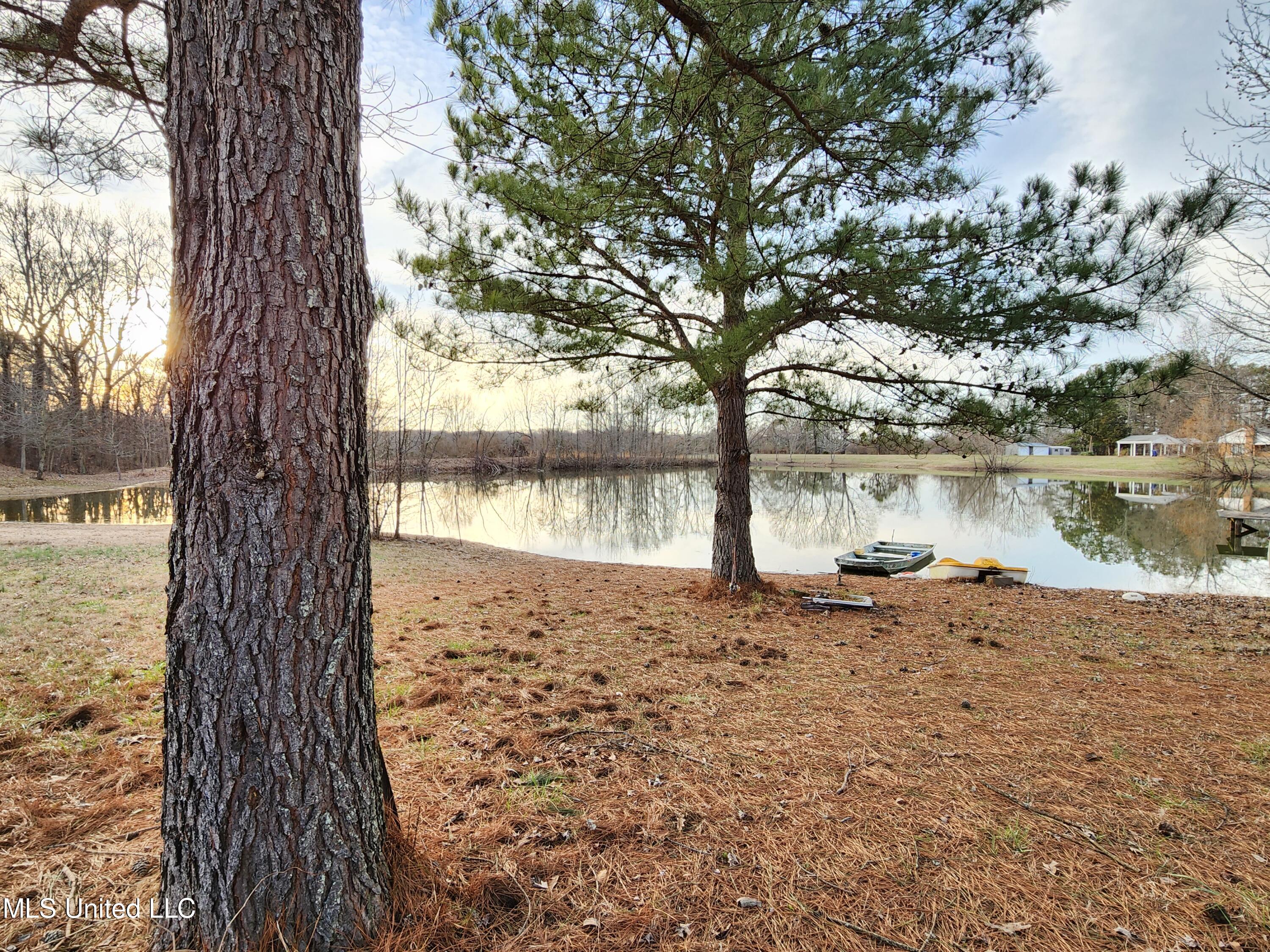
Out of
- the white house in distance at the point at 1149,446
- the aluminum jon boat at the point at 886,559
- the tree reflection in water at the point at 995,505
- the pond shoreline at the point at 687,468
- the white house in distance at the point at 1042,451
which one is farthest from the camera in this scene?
the white house in distance at the point at 1042,451

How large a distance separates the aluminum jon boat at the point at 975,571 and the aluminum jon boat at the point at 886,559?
24.8 inches

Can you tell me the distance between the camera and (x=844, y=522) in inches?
591

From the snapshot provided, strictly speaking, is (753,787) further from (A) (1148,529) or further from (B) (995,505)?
(B) (995,505)

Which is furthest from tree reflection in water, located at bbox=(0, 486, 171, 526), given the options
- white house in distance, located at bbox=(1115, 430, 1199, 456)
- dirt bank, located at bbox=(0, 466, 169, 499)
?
white house in distance, located at bbox=(1115, 430, 1199, 456)

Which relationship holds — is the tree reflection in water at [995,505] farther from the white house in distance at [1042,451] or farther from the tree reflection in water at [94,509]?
the white house in distance at [1042,451]

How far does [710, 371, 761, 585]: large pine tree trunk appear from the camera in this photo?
5672mm

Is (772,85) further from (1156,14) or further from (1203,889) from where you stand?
(1156,14)

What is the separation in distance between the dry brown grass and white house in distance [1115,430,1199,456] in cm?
4650

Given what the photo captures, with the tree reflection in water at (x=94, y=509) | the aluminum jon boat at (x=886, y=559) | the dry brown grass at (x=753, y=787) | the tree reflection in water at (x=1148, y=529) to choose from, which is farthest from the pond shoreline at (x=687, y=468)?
the dry brown grass at (x=753, y=787)

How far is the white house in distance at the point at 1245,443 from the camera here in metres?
17.5

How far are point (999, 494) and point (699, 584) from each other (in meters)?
20.2

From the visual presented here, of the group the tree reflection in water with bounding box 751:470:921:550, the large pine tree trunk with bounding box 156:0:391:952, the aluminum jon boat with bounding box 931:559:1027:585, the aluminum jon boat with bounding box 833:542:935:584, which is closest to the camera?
the large pine tree trunk with bounding box 156:0:391:952

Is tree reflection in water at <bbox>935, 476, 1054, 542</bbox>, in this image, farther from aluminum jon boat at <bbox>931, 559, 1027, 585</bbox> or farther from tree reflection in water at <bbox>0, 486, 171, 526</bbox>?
tree reflection in water at <bbox>0, 486, 171, 526</bbox>

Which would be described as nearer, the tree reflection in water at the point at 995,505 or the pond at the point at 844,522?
the pond at the point at 844,522
